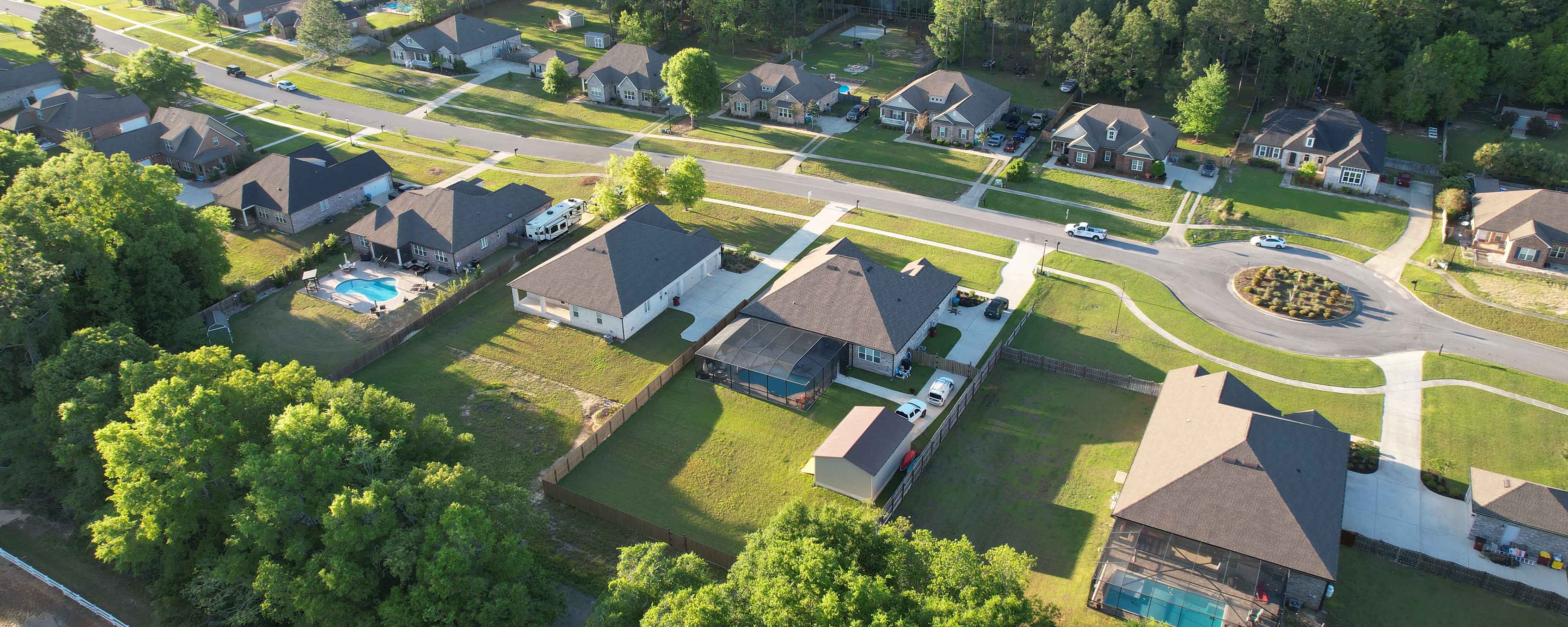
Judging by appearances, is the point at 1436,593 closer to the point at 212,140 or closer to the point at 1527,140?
the point at 1527,140

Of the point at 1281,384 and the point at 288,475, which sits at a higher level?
the point at 288,475

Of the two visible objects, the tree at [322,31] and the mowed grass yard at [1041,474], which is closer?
the mowed grass yard at [1041,474]

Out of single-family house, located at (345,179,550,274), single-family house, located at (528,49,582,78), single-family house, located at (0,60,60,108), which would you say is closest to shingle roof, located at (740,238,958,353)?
single-family house, located at (345,179,550,274)

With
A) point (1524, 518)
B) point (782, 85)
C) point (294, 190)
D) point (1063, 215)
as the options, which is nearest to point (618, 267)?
point (294, 190)

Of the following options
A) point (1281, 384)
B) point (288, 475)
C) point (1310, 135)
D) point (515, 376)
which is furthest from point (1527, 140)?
point (288, 475)

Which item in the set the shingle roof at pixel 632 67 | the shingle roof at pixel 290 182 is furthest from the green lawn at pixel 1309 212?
the shingle roof at pixel 290 182

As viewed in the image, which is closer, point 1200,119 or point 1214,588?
point 1214,588

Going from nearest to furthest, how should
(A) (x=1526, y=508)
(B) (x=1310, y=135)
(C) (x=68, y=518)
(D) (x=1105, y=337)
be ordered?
(A) (x=1526, y=508), (C) (x=68, y=518), (D) (x=1105, y=337), (B) (x=1310, y=135)

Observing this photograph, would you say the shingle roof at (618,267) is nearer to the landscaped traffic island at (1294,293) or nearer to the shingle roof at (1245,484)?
the shingle roof at (1245,484)
